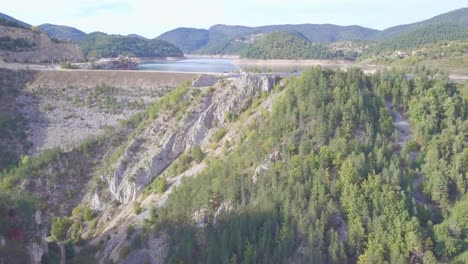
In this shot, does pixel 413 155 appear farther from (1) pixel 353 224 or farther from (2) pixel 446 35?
(2) pixel 446 35

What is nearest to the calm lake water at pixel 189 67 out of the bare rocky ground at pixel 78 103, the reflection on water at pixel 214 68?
the reflection on water at pixel 214 68

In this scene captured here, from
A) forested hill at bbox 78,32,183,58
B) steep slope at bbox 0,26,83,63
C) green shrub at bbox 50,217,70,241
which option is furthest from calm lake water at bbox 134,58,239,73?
green shrub at bbox 50,217,70,241

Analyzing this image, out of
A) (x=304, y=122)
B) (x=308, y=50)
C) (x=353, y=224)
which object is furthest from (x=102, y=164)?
(x=308, y=50)

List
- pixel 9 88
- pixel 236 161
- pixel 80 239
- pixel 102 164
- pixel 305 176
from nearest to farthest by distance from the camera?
pixel 305 176
pixel 236 161
pixel 80 239
pixel 102 164
pixel 9 88

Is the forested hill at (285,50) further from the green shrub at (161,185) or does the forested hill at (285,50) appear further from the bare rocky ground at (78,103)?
the green shrub at (161,185)

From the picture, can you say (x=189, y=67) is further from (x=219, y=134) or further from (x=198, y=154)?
(x=198, y=154)

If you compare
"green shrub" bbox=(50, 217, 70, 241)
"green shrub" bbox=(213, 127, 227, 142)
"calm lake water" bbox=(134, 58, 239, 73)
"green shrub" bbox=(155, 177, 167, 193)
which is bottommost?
"green shrub" bbox=(50, 217, 70, 241)

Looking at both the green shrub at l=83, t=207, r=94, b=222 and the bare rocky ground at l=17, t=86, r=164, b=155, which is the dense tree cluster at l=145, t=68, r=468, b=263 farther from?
the bare rocky ground at l=17, t=86, r=164, b=155
